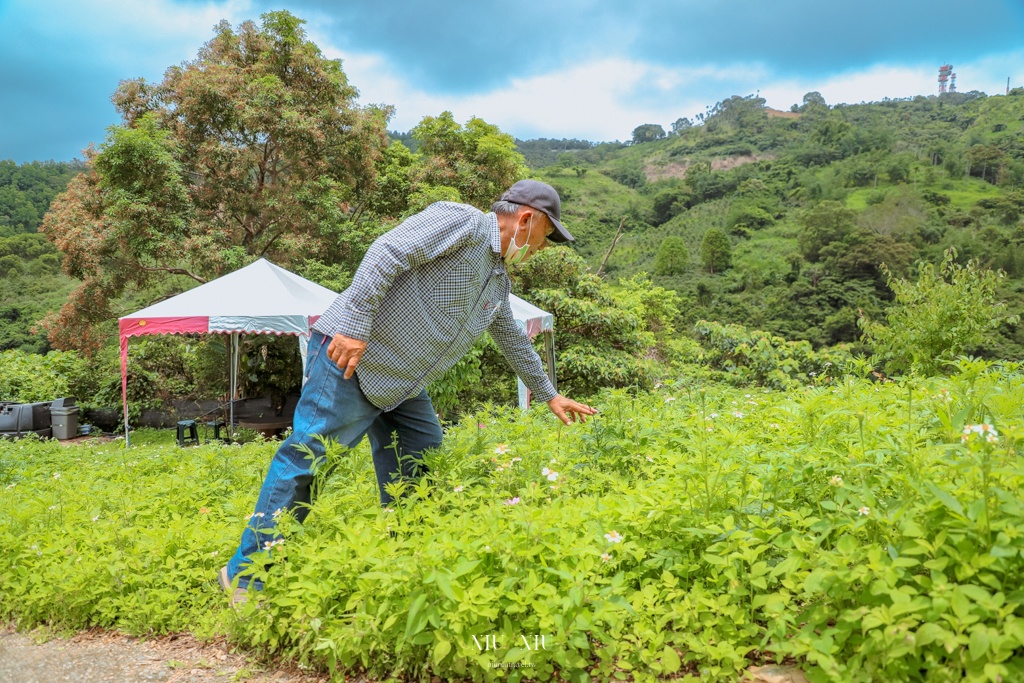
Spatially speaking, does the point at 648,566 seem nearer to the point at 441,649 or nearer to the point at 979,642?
the point at 441,649

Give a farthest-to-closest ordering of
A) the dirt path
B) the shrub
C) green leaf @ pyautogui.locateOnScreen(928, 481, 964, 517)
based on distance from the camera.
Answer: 1. the shrub
2. the dirt path
3. green leaf @ pyautogui.locateOnScreen(928, 481, 964, 517)

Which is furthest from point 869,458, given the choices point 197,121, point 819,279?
point 819,279

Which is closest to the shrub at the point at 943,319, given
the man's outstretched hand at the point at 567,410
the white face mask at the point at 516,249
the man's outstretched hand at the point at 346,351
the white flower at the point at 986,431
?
the man's outstretched hand at the point at 567,410

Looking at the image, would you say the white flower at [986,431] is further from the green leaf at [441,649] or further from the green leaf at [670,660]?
the green leaf at [441,649]

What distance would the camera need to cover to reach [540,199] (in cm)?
266

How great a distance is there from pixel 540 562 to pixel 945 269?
12.9 m

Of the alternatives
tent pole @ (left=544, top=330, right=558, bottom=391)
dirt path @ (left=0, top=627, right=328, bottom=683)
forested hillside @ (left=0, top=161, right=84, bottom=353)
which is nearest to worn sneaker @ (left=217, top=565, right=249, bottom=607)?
dirt path @ (left=0, top=627, right=328, bottom=683)

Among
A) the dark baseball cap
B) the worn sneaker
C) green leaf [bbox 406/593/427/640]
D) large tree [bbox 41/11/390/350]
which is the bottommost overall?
the worn sneaker

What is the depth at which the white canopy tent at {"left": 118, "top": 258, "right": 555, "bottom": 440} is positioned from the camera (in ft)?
29.2

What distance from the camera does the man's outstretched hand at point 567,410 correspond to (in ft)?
9.65

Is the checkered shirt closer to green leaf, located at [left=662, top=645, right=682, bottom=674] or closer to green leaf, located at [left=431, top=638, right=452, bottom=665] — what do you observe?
green leaf, located at [left=431, top=638, right=452, bottom=665]

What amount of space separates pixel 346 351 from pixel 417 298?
1.12 ft

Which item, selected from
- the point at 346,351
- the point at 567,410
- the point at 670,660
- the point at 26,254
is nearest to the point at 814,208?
the point at 26,254

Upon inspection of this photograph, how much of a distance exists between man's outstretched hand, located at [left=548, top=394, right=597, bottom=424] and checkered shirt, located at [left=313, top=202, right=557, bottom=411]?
1.88 feet
